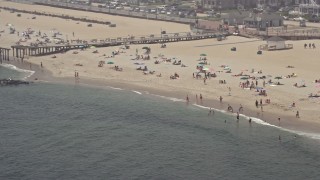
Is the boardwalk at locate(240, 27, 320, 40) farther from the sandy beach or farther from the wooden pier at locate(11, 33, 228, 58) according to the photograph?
the wooden pier at locate(11, 33, 228, 58)

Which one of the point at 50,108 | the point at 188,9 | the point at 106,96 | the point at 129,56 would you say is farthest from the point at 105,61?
the point at 188,9

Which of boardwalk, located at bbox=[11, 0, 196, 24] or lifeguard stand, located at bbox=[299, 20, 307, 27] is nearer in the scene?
lifeguard stand, located at bbox=[299, 20, 307, 27]

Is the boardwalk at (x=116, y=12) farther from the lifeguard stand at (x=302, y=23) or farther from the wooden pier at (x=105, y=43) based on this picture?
the lifeguard stand at (x=302, y=23)

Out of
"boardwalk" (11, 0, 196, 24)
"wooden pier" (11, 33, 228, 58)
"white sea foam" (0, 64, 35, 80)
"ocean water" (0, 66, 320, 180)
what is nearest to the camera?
"ocean water" (0, 66, 320, 180)

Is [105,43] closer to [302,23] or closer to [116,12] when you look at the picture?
[302,23]

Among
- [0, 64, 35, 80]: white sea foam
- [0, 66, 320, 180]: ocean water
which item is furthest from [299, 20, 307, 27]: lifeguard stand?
[0, 66, 320, 180]: ocean water

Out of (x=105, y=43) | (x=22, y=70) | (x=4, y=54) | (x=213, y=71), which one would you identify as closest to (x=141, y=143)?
(x=213, y=71)

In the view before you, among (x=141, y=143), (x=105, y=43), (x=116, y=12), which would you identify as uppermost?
(x=116, y=12)

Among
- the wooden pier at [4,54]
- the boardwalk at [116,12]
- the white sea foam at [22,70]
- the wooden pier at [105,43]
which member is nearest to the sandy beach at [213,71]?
the white sea foam at [22,70]
